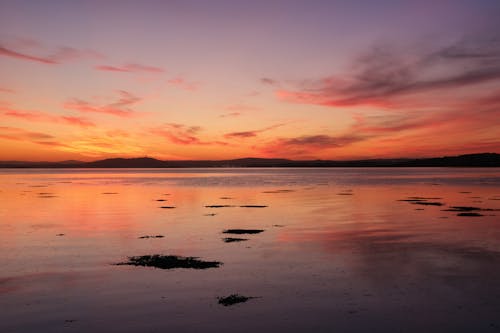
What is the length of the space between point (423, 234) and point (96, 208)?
34.4m

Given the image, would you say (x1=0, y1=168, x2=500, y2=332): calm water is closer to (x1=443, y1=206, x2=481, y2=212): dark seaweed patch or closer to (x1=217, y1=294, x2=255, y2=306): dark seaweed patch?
(x1=217, y1=294, x2=255, y2=306): dark seaweed patch

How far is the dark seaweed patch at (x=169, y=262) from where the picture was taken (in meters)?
20.5

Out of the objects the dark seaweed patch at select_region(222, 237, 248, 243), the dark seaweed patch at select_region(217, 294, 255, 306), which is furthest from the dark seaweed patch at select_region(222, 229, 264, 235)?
the dark seaweed patch at select_region(217, 294, 255, 306)

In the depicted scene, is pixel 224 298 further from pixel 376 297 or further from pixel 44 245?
pixel 44 245

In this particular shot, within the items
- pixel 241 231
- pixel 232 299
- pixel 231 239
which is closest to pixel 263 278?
pixel 232 299

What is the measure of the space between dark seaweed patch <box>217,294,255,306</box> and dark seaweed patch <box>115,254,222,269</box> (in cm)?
468

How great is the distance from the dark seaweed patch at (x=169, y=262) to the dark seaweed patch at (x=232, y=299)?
15.4 feet

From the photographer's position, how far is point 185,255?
23188 millimetres

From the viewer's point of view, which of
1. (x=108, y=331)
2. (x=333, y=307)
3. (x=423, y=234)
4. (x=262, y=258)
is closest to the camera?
(x=108, y=331)

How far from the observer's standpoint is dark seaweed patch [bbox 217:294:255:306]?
49.9 ft

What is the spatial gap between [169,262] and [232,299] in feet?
21.9

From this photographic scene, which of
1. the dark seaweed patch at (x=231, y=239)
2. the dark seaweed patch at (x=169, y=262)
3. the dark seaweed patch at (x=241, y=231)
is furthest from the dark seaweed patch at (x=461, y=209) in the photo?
the dark seaweed patch at (x=169, y=262)

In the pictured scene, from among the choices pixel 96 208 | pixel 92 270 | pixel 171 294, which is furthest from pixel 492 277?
pixel 96 208

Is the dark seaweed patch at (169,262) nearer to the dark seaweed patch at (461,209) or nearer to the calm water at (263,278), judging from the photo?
the calm water at (263,278)
